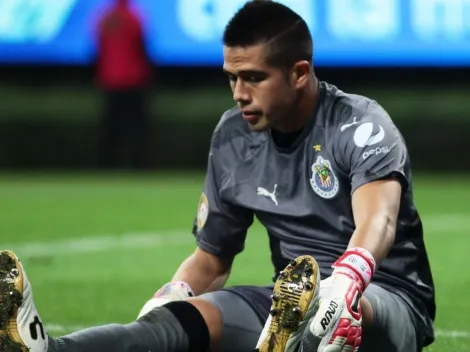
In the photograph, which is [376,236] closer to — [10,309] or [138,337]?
[138,337]

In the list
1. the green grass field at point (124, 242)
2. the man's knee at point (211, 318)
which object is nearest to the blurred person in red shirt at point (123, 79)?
the green grass field at point (124, 242)

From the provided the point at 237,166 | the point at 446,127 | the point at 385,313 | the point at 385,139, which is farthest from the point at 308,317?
the point at 446,127

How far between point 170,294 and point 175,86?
1215 cm

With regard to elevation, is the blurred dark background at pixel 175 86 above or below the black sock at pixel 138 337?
below

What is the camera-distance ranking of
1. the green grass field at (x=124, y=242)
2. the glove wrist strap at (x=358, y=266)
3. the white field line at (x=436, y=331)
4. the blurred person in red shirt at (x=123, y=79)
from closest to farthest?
the glove wrist strap at (x=358, y=266) < the white field line at (x=436, y=331) < the green grass field at (x=124, y=242) < the blurred person in red shirt at (x=123, y=79)

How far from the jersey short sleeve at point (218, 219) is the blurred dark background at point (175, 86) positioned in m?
10.1

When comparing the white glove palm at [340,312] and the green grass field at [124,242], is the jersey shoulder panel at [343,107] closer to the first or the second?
the white glove palm at [340,312]

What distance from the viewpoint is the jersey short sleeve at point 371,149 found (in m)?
4.43

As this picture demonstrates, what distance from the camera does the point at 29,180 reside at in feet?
50.6

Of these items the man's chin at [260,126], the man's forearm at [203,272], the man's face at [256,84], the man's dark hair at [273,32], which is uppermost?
the man's dark hair at [273,32]

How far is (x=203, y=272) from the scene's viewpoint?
512 centimetres

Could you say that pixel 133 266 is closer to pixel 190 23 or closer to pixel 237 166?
pixel 237 166

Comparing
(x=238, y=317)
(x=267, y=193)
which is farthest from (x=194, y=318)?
(x=267, y=193)

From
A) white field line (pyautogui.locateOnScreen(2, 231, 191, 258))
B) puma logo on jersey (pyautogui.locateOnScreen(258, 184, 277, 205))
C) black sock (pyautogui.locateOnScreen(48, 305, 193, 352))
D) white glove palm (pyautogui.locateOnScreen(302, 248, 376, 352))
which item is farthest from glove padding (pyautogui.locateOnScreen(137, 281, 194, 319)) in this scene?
white field line (pyautogui.locateOnScreen(2, 231, 191, 258))
